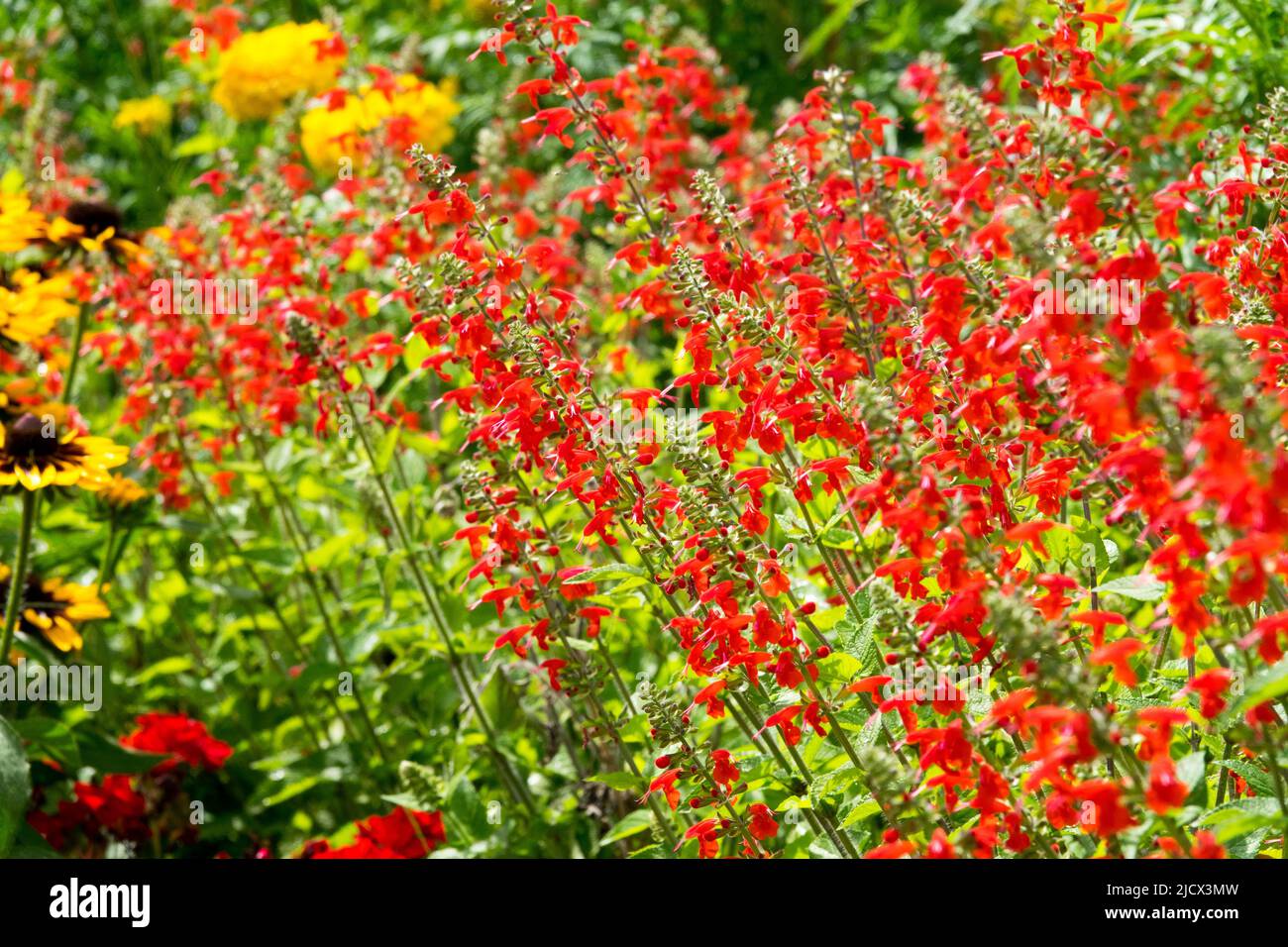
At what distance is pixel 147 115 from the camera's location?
7262mm

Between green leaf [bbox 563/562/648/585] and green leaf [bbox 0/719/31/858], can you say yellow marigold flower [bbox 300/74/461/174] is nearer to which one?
green leaf [bbox 563/562/648/585]

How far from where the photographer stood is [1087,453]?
2.49 meters

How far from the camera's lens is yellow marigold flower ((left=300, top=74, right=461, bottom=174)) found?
4457 mm

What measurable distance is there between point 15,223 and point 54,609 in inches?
40.7

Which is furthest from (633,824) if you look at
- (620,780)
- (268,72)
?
(268,72)

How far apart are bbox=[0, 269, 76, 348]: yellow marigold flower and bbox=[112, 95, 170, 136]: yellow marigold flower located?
4050mm

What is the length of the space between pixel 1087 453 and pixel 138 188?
7.05 m

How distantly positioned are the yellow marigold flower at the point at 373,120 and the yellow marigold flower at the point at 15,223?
122cm

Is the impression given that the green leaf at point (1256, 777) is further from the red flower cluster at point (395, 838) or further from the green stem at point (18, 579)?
the green stem at point (18, 579)

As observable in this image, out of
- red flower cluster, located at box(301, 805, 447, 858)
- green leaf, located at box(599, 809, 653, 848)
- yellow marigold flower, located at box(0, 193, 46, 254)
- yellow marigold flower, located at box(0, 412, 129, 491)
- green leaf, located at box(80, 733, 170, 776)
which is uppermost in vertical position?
yellow marigold flower, located at box(0, 193, 46, 254)

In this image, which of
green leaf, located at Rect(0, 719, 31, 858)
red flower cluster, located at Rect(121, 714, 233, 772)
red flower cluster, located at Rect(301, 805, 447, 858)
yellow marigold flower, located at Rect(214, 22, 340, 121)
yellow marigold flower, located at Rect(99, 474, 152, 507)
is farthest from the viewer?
yellow marigold flower, located at Rect(214, 22, 340, 121)

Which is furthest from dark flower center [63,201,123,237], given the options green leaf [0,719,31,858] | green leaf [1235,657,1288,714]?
green leaf [1235,657,1288,714]
